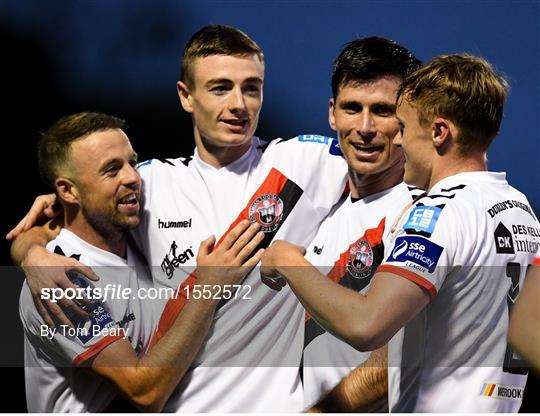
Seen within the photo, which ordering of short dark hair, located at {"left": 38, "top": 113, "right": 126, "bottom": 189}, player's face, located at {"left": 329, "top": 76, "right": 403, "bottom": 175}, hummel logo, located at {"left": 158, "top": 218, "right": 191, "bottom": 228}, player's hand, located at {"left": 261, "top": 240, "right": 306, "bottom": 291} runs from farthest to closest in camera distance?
1. short dark hair, located at {"left": 38, "top": 113, "right": 126, "bottom": 189}
2. hummel logo, located at {"left": 158, "top": 218, "right": 191, "bottom": 228}
3. player's face, located at {"left": 329, "top": 76, "right": 403, "bottom": 175}
4. player's hand, located at {"left": 261, "top": 240, "right": 306, "bottom": 291}

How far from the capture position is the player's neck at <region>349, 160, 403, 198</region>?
4.17m

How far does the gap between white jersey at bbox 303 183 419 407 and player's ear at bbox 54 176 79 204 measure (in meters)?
1.14

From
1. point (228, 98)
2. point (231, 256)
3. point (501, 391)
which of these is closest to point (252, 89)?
point (228, 98)

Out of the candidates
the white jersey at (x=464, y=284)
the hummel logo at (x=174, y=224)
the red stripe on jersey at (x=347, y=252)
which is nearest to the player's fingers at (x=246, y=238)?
the hummel logo at (x=174, y=224)

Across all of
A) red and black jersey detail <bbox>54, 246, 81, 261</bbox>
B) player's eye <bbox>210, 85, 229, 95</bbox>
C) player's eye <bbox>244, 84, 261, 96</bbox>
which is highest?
player's eye <bbox>244, 84, 261, 96</bbox>

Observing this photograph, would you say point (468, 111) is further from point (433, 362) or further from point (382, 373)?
point (382, 373)

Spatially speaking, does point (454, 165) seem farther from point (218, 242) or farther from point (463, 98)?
point (218, 242)

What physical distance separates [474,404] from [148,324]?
1.62 meters

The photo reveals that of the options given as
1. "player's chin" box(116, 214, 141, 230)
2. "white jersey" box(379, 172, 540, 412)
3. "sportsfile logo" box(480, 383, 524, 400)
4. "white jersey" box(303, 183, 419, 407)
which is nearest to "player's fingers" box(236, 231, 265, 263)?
"white jersey" box(303, 183, 419, 407)

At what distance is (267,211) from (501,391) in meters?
1.38

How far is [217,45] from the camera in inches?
169

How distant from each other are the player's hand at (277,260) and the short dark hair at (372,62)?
0.80m

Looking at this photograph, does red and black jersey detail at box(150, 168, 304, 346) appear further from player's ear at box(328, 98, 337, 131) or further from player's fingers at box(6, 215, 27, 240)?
player's fingers at box(6, 215, 27, 240)

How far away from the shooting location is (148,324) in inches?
171
